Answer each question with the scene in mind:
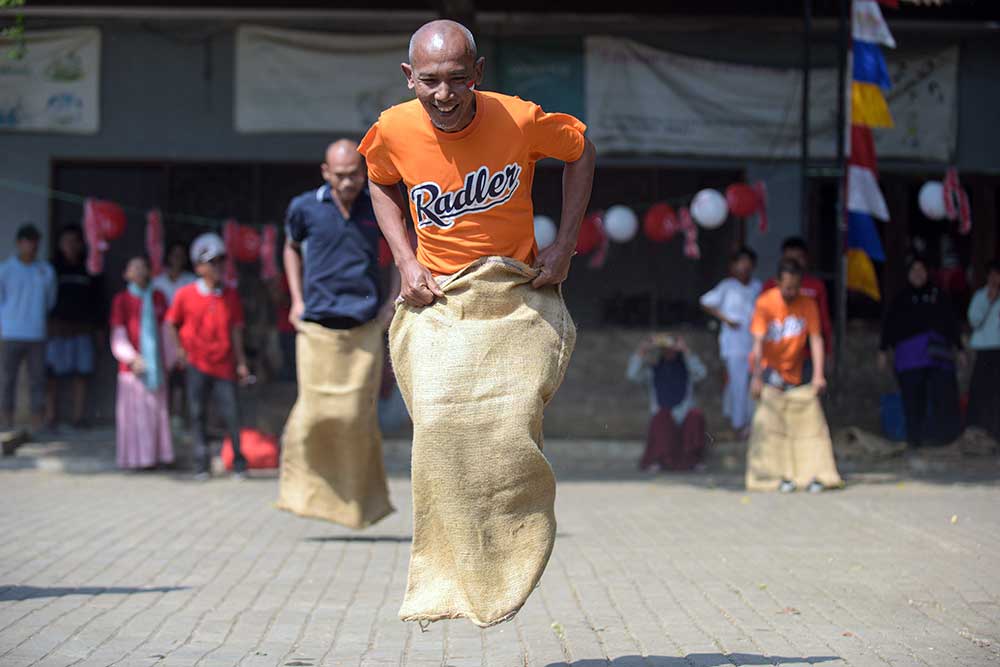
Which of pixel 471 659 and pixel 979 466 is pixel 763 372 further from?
pixel 471 659

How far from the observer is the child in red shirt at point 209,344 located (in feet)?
41.1

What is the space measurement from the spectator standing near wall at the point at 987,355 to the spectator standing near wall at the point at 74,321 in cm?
892

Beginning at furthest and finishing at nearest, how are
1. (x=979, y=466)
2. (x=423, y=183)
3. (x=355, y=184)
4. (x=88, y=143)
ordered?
(x=88, y=143) → (x=979, y=466) → (x=355, y=184) → (x=423, y=183)

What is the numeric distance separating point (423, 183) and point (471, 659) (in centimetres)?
179

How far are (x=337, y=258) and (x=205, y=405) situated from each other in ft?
16.1

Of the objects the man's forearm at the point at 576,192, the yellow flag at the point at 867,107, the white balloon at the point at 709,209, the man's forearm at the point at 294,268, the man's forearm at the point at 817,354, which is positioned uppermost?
A: the yellow flag at the point at 867,107

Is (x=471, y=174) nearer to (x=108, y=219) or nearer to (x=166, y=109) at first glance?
A: (x=108, y=219)

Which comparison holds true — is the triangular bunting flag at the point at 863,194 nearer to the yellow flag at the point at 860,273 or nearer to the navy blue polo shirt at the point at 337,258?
the yellow flag at the point at 860,273

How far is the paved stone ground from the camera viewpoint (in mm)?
5566

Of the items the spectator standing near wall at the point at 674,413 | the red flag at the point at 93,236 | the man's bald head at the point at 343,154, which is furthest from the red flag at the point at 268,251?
the man's bald head at the point at 343,154

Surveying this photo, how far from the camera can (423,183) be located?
4.99 metres

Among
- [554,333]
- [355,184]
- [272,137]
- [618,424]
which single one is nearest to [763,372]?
[618,424]

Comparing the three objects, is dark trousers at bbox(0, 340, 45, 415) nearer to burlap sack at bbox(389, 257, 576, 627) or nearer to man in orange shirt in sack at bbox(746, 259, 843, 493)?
man in orange shirt in sack at bbox(746, 259, 843, 493)

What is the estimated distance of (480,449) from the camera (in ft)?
16.0
